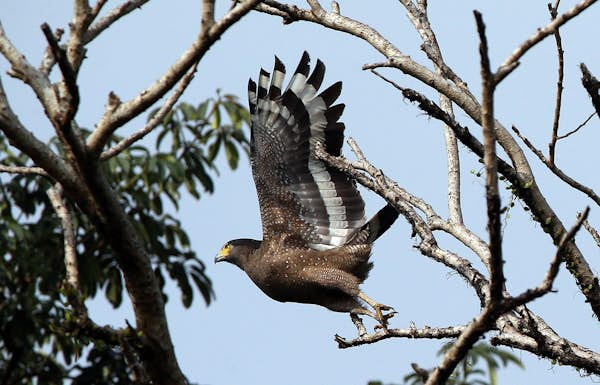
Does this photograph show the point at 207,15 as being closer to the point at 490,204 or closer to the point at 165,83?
the point at 165,83

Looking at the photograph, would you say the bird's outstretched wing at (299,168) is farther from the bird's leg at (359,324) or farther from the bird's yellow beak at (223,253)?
the bird's leg at (359,324)

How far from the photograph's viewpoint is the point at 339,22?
16.5 ft

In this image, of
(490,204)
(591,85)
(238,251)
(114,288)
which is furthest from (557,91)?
(114,288)

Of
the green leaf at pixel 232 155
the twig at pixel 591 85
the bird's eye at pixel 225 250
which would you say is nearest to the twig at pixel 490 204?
the twig at pixel 591 85

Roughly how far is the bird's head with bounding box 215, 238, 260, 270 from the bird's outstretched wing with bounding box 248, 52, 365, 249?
17cm

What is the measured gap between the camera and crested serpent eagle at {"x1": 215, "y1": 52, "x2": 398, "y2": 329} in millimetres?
6055

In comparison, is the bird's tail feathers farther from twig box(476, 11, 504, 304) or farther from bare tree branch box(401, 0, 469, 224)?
twig box(476, 11, 504, 304)

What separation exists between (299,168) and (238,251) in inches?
30.0

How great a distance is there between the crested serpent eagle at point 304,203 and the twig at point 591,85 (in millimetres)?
2155

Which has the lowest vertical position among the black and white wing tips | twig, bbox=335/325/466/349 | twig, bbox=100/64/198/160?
twig, bbox=335/325/466/349

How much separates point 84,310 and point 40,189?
9.65 feet

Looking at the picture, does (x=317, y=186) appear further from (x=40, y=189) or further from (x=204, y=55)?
(x=204, y=55)

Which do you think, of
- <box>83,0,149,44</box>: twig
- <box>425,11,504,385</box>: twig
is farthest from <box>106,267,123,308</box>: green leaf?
<box>425,11,504,385</box>: twig

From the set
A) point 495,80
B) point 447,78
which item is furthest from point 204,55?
point 447,78
